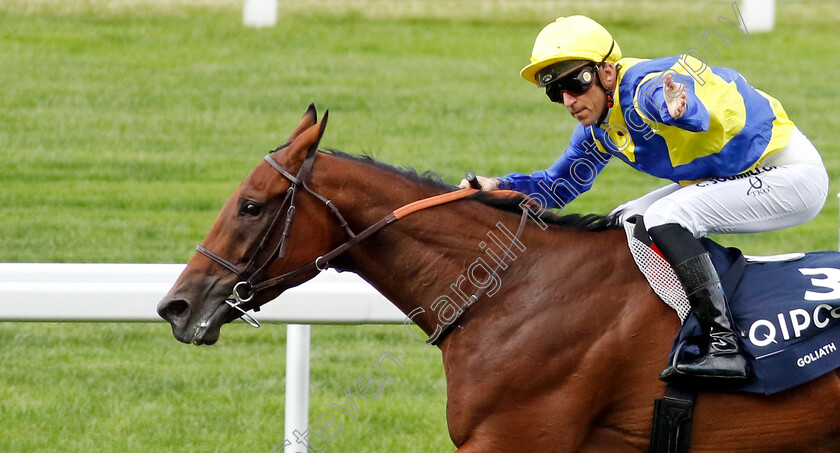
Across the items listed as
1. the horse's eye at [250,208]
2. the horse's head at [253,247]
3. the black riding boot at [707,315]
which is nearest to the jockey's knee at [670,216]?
the black riding boot at [707,315]

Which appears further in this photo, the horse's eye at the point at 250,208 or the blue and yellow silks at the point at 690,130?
the blue and yellow silks at the point at 690,130

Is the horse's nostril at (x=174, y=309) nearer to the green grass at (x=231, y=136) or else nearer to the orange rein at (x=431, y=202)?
the orange rein at (x=431, y=202)

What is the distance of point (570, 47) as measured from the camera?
3.93 m

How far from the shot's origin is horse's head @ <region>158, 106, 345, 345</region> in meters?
3.66

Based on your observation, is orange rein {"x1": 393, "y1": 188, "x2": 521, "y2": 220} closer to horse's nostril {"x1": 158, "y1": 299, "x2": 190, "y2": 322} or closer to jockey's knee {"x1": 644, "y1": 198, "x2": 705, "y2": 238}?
jockey's knee {"x1": 644, "y1": 198, "x2": 705, "y2": 238}

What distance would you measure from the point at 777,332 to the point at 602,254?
0.59 m

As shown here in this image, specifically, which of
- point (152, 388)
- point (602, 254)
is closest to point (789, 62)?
point (152, 388)

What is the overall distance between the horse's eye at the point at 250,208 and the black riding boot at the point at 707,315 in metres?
1.28

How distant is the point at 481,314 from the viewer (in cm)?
378

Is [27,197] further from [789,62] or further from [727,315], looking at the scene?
[789,62]

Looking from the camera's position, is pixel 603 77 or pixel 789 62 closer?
pixel 603 77

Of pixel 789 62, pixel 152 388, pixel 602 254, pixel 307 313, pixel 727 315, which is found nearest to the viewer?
pixel 727 315

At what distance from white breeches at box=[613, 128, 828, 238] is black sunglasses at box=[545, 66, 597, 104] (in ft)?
1.48

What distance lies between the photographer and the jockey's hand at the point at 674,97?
3.63 meters
